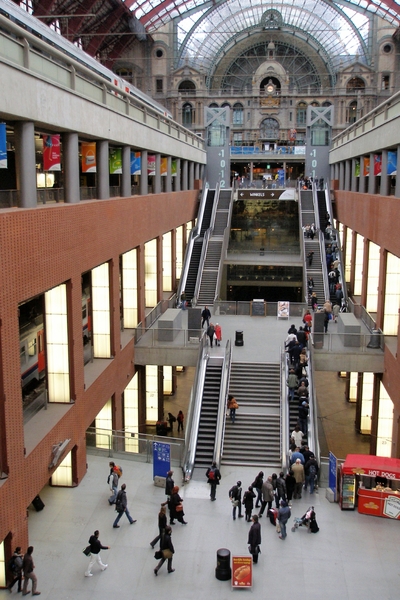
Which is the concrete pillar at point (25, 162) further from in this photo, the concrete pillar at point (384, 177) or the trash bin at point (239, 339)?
the concrete pillar at point (384, 177)

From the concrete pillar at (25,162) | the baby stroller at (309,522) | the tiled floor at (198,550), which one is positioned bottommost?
the tiled floor at (198,550)

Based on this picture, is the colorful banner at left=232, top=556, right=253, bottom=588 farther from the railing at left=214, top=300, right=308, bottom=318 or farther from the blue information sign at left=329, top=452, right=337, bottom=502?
the railing at left=214, top=300, right=308, bottom=318

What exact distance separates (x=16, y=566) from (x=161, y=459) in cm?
573

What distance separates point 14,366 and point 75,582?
15.4 ft

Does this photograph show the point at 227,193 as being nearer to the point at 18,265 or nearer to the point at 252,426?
the point at 252,426

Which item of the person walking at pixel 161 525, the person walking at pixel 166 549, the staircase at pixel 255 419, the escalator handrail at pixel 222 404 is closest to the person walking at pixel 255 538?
the person walking at pixel 166 549

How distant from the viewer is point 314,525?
15508mm

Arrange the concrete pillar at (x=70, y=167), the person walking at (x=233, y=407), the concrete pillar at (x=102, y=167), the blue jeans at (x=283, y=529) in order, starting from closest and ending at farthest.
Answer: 1. the blue jeans at (x=283, y=529)
2. the concrete pillar at (x=70, y=167)
3. the person walking at (x=233, y=407)
4. the concrete pillar at (x=102, y=167)

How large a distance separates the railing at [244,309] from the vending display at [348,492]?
1417cm

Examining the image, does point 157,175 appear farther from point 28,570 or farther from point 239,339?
point 28,570

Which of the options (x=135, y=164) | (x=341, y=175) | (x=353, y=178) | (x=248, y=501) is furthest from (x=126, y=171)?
(x=341, y=175)

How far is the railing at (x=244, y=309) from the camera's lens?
99.2 feet

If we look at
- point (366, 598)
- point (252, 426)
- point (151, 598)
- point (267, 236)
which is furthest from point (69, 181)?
point (267, 236)

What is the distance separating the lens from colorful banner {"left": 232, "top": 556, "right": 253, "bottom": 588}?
13102 millimetres
